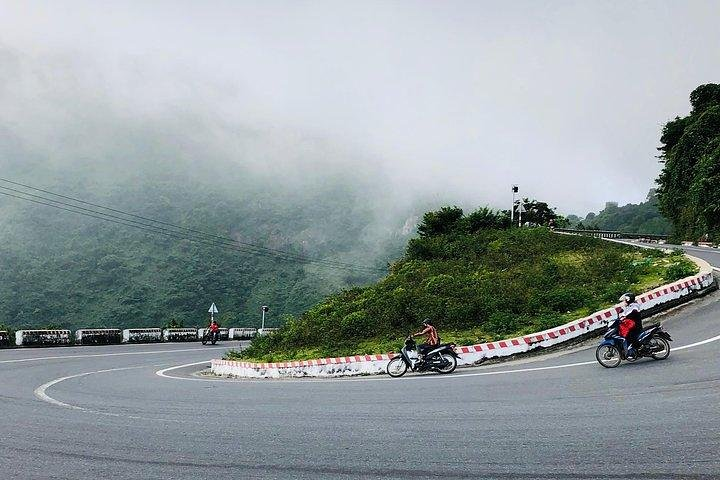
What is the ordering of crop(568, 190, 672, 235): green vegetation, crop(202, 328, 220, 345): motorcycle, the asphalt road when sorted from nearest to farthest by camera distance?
the asphalt road
crop(202, 328, 220, 345): motorcycle
crop(568, 190, 672, 235): green vegetation

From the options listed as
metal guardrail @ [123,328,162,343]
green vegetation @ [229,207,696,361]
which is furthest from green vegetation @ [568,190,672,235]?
metal guardrail @ [123,328,162,343]

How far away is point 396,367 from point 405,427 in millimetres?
7426

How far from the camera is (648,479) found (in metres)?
5.28

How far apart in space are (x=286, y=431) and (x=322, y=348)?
530 inches

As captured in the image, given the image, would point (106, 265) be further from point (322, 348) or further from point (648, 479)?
point (648, 479)

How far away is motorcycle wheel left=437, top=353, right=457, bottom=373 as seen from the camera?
47.9 feet

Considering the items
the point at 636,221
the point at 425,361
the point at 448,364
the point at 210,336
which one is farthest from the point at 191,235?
the point at 448,364

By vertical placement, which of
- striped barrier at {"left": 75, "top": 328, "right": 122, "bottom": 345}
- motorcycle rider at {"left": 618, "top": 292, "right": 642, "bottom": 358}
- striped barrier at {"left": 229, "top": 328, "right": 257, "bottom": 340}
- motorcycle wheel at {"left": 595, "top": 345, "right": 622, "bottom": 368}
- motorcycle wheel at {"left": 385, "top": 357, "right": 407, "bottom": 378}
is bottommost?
striped barrier at {"left": 229, "top": 328, "right": 257, "bottom": 340}

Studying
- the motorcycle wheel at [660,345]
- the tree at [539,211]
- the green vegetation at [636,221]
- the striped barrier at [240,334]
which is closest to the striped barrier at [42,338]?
the striped barrier at [240,334]

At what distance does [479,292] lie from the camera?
2248 centimetres

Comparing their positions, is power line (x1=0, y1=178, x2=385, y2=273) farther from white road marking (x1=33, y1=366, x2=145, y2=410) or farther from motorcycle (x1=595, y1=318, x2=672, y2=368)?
motorcycle (x1=595, y1=318, x2=672, y2=368)

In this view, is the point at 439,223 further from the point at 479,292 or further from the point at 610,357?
the point at 610,357

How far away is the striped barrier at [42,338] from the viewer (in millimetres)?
31641

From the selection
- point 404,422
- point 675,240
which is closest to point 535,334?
point 404,422
